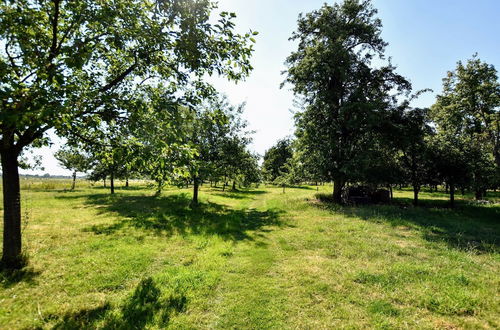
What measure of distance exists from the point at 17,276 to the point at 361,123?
23923 millimetres

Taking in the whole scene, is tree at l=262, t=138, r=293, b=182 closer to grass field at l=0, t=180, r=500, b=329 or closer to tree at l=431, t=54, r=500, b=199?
tree at l=431, t=54, r=500, b=199

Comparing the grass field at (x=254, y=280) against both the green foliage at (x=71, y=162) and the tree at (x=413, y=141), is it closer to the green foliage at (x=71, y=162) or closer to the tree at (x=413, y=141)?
the tree at (x=413, y=141)

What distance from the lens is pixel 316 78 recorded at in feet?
75.9

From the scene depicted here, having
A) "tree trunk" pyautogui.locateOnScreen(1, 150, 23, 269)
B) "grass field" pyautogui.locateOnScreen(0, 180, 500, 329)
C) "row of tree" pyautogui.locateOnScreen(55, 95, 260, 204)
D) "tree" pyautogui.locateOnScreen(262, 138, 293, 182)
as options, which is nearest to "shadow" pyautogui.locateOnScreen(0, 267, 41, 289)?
"grass field" pyautogui.locateOnScreen(0, 180, 500, 329)

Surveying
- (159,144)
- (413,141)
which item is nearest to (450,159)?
(413,141)

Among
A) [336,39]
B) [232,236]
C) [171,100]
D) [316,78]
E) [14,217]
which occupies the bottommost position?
[232,236]

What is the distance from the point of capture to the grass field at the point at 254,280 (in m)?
5.16

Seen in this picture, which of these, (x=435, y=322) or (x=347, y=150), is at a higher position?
(x=347, y=150)

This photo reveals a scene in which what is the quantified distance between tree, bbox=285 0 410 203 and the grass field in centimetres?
1147

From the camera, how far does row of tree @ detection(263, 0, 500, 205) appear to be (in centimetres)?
2197

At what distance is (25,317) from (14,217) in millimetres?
4094

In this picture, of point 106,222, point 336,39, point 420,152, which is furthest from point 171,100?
point 420,152

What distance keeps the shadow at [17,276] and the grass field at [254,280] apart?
0.03 m

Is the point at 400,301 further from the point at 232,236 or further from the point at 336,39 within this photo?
the point at 336,39
